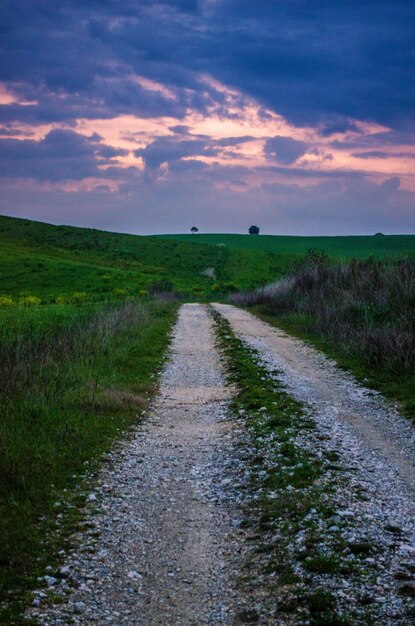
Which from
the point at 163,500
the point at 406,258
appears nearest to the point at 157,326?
the point at 406,258

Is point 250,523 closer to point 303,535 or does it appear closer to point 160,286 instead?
point 303,535

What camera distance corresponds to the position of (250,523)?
725cm

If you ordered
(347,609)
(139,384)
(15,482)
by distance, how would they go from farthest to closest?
(139,384)
(15,482)
(347,609)

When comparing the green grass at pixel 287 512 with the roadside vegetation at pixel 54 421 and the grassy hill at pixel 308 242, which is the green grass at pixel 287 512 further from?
the grassy hill at pixel 308 242

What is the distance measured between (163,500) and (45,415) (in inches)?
155

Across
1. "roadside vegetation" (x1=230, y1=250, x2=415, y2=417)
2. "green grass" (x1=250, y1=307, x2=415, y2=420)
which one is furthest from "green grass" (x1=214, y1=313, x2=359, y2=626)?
"roadside vegetation" (x1=230, y1=250, x2=415, y2=417)

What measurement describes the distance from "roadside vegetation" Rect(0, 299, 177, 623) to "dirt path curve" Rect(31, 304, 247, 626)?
15.1 inches

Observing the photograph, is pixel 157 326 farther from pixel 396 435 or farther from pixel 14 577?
pixel 14 577

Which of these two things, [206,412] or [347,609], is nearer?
[347,609]

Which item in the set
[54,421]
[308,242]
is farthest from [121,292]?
[308,242]

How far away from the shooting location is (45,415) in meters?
11.2

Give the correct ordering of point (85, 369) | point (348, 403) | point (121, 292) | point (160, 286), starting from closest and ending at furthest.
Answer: point (348, 403) < point (85, 369) < point (121, 292) < point (160, 286)

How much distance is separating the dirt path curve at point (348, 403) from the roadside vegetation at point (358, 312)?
547 millimetres

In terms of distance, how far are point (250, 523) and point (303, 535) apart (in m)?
0.79
